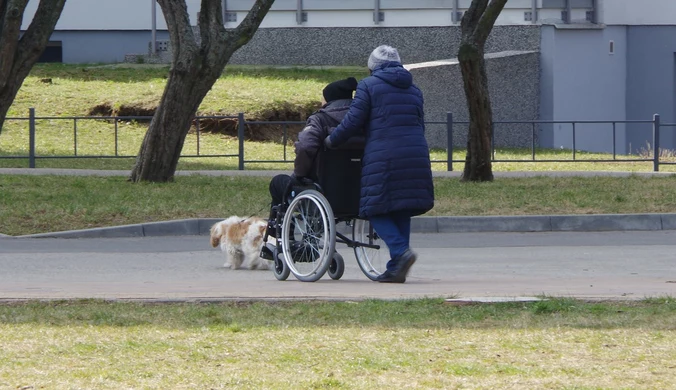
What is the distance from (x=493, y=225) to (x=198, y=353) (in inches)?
363

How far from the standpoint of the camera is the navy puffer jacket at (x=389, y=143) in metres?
9.45

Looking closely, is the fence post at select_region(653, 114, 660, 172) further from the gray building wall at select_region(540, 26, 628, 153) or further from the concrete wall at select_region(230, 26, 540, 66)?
the concrete wall at select_region(230, 26, 540, 66)

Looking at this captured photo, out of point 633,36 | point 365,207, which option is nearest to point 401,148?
point 365,207

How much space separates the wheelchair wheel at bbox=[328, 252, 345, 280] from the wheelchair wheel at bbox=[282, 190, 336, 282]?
0.51ft

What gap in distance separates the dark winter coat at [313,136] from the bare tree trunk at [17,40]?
6618 millimetres

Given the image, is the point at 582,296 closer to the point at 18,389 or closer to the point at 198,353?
the point at 198,353

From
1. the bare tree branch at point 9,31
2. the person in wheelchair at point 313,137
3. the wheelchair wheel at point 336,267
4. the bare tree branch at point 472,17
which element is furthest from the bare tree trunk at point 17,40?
the wheelchair wheel at point 336,267

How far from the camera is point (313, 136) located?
961 centimetres

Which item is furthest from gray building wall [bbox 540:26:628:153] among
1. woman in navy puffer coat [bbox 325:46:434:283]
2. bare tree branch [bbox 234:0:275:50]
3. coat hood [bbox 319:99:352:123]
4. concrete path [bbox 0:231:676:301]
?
woman in navy puffer coat [bbox 325:46:434:283]

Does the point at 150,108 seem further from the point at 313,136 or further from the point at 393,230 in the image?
the point at 393,230

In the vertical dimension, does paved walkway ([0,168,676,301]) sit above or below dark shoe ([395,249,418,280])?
below

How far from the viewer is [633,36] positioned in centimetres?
3219

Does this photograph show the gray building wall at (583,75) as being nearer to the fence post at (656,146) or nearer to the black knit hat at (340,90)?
the fence post at (656,146)

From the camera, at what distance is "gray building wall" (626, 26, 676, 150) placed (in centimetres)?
3177
